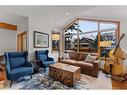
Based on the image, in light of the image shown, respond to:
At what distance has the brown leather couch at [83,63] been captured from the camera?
2.60m

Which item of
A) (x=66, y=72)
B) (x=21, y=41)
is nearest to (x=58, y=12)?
(x=21, y=41)

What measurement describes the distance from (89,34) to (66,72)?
0.94 metres

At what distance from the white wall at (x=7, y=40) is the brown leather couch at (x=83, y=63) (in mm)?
1068

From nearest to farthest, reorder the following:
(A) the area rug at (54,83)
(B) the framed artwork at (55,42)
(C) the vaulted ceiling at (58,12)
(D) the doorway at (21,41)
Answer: (C) the vaulted ceiling at (58,12), (D) the doorway at (21,41), (A) the area rug at (54,83), (B) the framed artwork at (55,42)

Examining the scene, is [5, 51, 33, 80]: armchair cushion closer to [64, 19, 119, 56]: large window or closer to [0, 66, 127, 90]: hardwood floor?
[0, 66, 127, 90]: hardwood floor

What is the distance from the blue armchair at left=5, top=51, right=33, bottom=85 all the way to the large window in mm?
1005

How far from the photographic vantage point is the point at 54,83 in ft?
8.50

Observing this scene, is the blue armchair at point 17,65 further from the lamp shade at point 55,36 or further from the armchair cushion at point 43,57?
the lamp shade at point 55,36

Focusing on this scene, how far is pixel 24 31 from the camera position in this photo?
7.82ft

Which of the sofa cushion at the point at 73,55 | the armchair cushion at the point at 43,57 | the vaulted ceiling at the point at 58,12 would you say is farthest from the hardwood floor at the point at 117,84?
the vaulted ceiling at the point at 58,12

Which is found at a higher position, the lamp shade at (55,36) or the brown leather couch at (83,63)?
the lamp shade at (55,36)

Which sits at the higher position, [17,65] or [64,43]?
[64,43]

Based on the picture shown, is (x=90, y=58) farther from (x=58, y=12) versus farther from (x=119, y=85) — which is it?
(x=58, y=12)

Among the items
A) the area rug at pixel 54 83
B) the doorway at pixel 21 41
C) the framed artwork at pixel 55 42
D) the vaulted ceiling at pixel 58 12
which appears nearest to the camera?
the vaulted ceiling at pixel 58 12
